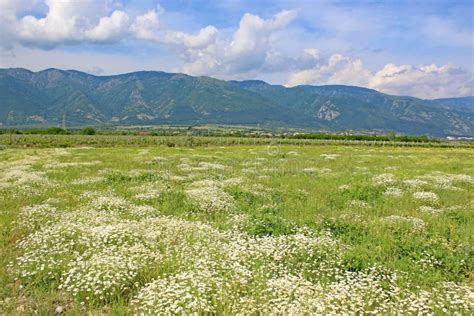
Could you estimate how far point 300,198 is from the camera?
1836 cm

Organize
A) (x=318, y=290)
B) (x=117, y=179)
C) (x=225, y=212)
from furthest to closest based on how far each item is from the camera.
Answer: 1. (x=117, y=179)
2. (x=225, y=212)
3. (x=318, y=290)

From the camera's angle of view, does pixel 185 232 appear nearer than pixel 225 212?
Yes

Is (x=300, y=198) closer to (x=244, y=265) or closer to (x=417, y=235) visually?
(x=417, y=235)

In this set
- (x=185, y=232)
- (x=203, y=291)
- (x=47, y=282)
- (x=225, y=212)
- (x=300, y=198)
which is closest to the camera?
(x=203, y=291)

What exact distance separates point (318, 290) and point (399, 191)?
14.7 metres

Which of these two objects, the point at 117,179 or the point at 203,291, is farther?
the point at 117,179

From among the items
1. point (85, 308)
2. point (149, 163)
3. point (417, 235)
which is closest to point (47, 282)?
point (85, 308)

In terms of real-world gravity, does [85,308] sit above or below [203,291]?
below

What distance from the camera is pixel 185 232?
456 inches

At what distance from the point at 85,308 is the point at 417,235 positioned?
10.8m

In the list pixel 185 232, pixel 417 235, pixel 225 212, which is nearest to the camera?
pixel 185 232

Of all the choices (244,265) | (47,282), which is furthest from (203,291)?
(47,282)

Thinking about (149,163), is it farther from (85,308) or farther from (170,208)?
(85,308)

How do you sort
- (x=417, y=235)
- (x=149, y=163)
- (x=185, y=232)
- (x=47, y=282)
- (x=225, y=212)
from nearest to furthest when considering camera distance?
(x=47, y=282) → (x=185, y=232) → (x=417, y=235) → (x=225, y=212) → (x=149, y=163)
